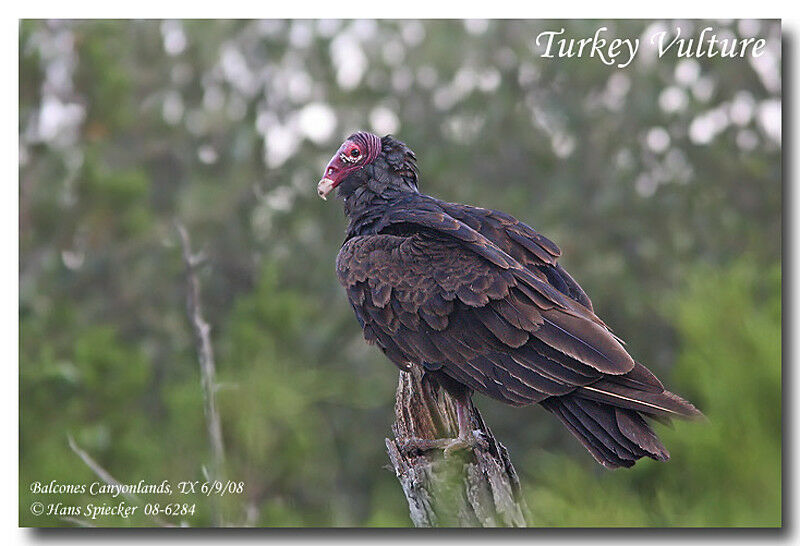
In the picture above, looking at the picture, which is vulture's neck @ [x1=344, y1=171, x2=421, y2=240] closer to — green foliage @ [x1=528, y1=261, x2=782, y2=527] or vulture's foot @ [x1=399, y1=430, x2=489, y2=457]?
vulture's foot @ [x1=399, y1=430, x2=489, y2=457]

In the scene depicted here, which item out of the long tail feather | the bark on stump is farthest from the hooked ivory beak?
the long tail feather

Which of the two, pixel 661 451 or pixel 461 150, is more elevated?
pixel 461 150

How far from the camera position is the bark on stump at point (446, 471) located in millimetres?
2926

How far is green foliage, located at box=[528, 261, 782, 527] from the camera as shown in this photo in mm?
3461

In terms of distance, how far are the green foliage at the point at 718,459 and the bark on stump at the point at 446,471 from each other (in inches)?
17.7

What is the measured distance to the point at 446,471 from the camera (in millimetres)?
2930

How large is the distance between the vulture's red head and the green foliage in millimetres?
1269

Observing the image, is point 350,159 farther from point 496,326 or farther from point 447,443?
point 447,443

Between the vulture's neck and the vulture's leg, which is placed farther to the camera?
the vulture's neck

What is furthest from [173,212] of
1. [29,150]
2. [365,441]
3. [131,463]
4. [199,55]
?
[365,441]

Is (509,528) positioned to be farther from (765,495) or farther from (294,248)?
(294,248)

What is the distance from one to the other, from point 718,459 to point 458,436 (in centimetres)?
102

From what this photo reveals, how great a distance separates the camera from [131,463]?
4.12 metres

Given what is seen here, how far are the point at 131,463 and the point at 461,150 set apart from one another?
108 inches
